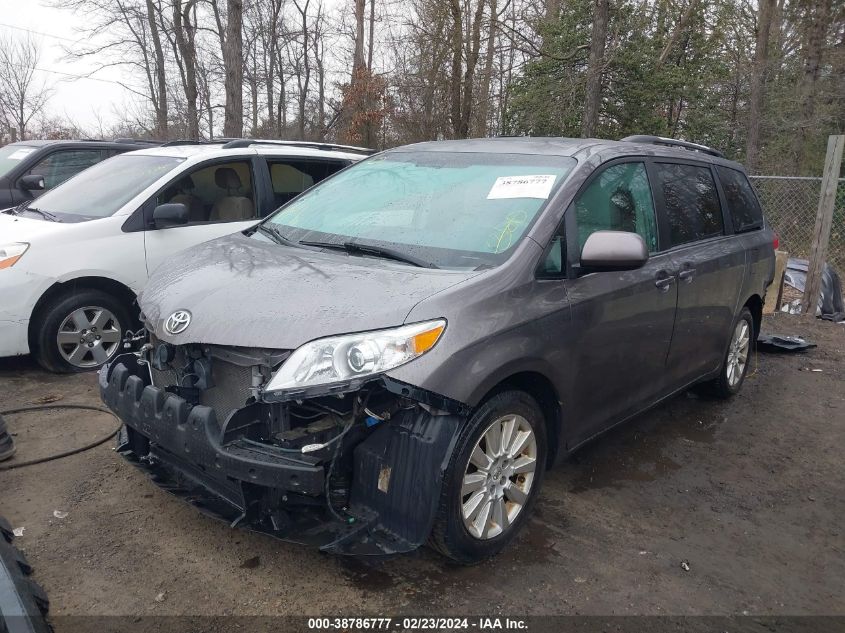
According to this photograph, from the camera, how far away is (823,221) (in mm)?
7727

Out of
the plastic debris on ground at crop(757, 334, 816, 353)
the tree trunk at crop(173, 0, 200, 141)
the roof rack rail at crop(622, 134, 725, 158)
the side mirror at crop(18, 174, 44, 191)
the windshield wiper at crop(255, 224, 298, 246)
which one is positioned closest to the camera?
the windshield wiper at crop(255, 224, 298, 246)

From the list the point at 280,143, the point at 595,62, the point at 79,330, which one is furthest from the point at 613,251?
the point at 595,62

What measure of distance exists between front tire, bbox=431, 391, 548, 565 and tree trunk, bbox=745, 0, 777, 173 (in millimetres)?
16301

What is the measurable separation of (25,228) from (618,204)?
168 inches

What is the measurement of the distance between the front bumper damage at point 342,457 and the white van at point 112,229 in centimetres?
225

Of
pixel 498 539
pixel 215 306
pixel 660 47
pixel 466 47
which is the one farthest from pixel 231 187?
pixel 660 47

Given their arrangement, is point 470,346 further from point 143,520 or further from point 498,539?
point 143,520

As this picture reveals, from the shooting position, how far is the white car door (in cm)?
534

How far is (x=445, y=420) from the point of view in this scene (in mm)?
2568

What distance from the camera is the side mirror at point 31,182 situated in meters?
7.33

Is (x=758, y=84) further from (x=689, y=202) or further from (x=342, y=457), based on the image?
(x=342, y=457)

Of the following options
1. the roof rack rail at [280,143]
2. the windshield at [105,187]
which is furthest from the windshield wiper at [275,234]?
the roof rack rail at [280,143]

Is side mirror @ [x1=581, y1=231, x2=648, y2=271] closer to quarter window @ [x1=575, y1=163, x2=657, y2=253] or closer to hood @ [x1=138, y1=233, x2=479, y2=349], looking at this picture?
quarter window @ [x1=575, y1=163, x2=657, y2=253]

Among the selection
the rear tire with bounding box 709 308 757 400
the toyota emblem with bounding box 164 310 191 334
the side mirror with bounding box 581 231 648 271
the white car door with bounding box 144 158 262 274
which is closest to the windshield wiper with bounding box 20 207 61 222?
the white car door with bounding box 144 158 262 274
